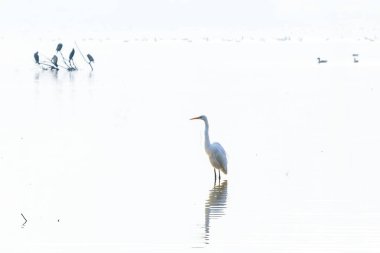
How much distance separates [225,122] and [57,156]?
7.48 metres

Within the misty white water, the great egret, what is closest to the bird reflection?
the misty white water

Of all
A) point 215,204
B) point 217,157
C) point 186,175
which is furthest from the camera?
point 186,175

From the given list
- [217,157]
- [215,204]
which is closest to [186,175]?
[217,157]

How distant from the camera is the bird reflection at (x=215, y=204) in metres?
13.8

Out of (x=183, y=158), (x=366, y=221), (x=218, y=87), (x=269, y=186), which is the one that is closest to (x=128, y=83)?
(x=218, y=87)

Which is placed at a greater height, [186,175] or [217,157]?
[217,157]

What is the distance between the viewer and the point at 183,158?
19.5 meters

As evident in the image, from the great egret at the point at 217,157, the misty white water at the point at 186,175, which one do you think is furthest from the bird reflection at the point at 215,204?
the great egret at the point at 217,157

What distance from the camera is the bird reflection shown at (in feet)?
45.4

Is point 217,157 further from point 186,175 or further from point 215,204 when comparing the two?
point 215,204

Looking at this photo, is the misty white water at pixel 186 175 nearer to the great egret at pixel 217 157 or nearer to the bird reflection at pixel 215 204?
the bird reflection at pixel 215 204

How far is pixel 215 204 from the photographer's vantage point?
49.5 ft

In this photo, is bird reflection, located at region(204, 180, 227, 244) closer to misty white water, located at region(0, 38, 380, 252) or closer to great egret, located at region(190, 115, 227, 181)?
misty white water, located at region(0, 38, 380, 252)

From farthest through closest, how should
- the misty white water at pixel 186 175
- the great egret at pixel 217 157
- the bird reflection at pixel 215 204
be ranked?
the great egret at pixel 217 157, the bird reflection at pixel 215 204, the misty white water at pixel 186 175
